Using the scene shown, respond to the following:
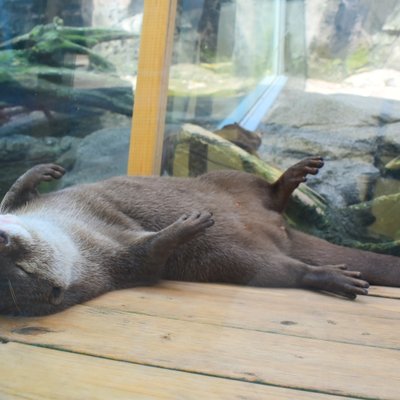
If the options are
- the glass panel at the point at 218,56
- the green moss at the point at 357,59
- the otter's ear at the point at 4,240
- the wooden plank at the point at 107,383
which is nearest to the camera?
the wooden plank at the point at 107,383

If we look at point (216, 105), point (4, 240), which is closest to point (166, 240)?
point (4, 240)

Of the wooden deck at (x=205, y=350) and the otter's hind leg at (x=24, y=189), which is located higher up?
the otter's hind leg at (x=24, y=189)

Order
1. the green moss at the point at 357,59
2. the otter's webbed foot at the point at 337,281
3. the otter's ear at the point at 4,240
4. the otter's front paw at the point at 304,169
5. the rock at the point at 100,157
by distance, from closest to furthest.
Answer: the otter's ear at the point at 4,240 → the otter's webbed foot at the point at 337,281 → the otter's front paw at the point at 304,169 → the rock at the point at 100,157 → the green moss at the point at 357,59

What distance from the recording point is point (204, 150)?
2.89 metres

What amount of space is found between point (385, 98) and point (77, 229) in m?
1.58

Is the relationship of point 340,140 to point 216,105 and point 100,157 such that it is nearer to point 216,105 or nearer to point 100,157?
point 216,105

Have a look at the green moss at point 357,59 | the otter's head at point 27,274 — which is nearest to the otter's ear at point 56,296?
the otter's head at point 27,274

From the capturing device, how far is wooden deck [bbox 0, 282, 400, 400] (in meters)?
1.12

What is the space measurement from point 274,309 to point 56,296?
0.62m

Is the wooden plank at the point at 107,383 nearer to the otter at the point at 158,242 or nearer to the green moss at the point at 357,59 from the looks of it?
the otter at the point at 158,242

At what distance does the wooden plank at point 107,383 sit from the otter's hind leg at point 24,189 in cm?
103

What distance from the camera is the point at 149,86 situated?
265 centimetres

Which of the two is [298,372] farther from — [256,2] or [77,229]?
[256,2]

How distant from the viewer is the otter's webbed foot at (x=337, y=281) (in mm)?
1904
